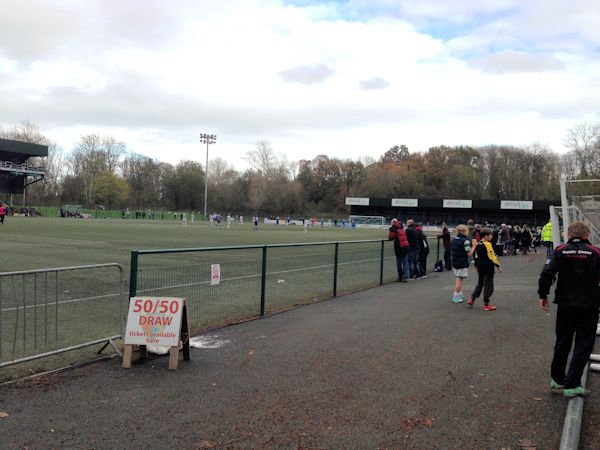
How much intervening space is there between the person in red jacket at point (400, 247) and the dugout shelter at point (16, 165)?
8303cm

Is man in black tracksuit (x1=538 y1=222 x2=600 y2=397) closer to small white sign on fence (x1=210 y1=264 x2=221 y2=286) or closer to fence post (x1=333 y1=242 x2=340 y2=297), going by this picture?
small white sign on fence (x1=210 y1=264 x2=221 y2=286)

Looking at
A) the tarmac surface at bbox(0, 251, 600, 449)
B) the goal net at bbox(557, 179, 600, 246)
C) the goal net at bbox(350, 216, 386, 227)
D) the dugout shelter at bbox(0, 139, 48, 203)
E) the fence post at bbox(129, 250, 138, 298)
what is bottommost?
the tarmac surface at bbox(0, 251, 600, 449)

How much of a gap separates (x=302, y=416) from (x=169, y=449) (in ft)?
3.92

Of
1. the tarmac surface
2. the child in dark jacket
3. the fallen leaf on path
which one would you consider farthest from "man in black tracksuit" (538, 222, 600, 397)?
the child in dark jacket

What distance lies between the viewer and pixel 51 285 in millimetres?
11617

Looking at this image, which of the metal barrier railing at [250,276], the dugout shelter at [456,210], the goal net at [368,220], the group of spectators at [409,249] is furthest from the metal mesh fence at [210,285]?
the dugout shelter at [456,210]

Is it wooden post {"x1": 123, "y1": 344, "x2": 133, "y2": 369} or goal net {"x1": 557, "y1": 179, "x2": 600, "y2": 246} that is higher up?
goal net {"x1": 557, "y1": 179, "x2": 600, "y2": 246}

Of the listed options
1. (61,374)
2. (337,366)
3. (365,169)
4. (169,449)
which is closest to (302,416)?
(169,449)

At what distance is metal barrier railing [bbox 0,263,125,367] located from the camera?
6152 millimetres

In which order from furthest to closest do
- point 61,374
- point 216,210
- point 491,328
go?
point 216,210
point 491,328
point 61,374

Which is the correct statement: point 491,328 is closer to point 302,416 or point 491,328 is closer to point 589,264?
point 589,264

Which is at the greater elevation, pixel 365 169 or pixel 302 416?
pixel 365 169

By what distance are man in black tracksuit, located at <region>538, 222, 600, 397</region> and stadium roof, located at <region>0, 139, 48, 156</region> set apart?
92.2m

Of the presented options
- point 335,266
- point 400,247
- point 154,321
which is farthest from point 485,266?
point 154,321
